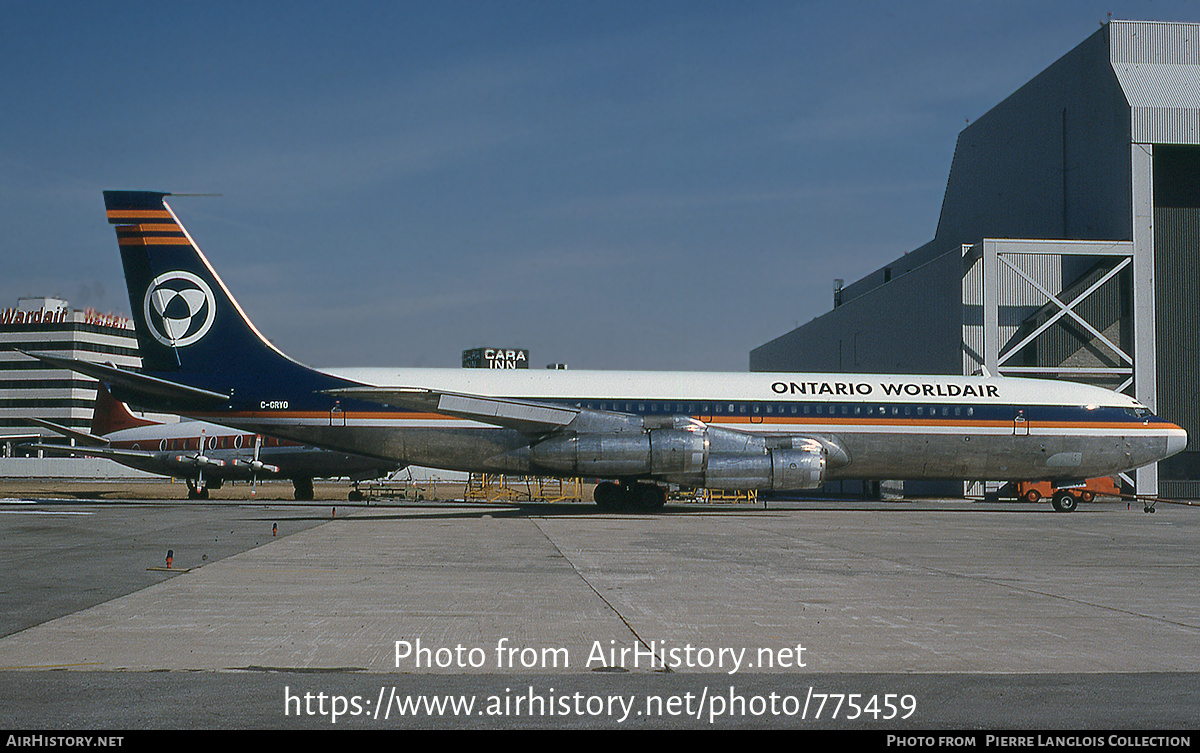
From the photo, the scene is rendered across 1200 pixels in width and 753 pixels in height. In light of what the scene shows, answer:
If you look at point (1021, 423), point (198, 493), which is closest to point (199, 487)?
point (198, 493)

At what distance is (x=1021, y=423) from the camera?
30.6 meters

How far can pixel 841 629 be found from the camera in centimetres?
960

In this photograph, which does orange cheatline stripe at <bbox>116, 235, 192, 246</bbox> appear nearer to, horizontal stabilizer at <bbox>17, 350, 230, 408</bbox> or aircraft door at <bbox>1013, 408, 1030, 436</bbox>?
horizontal stabilizer at <bbox>17, 350, 230, 408</bbox>

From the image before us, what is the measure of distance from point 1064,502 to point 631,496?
48.4ft

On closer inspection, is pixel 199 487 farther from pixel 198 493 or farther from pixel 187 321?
pixel 187 321

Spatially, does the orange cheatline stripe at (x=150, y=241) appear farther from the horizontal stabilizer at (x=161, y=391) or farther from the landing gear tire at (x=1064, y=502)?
the landing gear tire at (x=1064, y=502)

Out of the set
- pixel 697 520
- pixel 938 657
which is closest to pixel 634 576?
pixel 938 657

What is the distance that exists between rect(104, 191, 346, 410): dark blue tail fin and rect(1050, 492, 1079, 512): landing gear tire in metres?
23.7

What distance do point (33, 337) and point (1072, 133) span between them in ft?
430

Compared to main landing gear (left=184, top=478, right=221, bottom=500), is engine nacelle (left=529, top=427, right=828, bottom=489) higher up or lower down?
higher up

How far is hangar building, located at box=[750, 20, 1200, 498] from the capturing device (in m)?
39.8

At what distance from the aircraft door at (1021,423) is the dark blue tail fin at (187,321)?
70.3 ft

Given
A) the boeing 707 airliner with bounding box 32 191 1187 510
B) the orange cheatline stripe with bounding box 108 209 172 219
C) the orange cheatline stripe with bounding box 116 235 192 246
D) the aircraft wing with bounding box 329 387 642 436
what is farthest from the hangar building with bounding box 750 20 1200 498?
the orange cheatline stripe with bounding box 108 209 172 219
